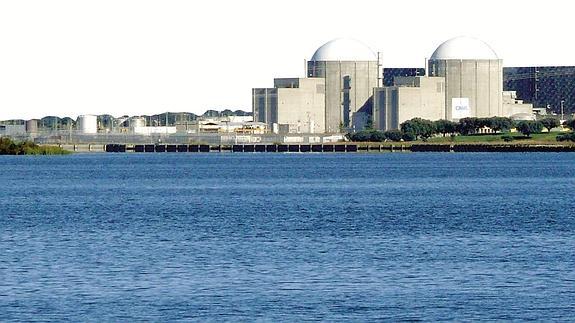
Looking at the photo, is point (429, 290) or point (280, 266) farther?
point (280, 266)

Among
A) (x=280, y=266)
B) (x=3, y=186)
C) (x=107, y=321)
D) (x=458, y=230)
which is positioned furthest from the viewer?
(x=3, y=186)

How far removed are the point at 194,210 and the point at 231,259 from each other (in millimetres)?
26602

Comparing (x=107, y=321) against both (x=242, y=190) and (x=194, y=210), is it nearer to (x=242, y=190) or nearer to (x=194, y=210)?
(x=194, y=210)

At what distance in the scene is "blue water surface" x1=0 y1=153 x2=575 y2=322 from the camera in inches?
1374

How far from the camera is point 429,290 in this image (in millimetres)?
37562

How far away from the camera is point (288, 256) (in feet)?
150

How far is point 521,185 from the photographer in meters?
101

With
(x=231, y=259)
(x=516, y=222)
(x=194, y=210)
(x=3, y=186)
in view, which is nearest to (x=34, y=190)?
(x=3, y=186)

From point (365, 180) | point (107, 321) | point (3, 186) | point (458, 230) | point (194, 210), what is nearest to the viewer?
point (107, 321)

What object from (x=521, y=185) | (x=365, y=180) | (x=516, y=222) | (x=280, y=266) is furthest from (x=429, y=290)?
(x=365, y=180)

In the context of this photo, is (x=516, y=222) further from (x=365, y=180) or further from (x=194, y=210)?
(x=365, y=180)

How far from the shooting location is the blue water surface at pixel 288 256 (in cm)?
3491

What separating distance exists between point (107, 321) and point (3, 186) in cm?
7233

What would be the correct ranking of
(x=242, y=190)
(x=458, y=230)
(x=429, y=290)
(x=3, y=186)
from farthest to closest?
(x=3, y=186) → (x=242, y=190) → (x=458, y=230) → (x=429, y=290)
